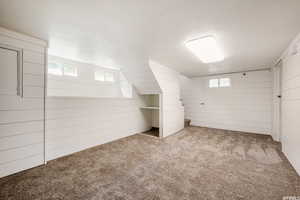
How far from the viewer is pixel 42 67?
225 centimetres

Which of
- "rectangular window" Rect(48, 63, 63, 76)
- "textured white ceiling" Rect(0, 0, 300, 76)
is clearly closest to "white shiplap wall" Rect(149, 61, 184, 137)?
"textured white ceiling" Rect(0, 0, 300, 76)

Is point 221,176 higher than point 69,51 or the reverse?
the reverse

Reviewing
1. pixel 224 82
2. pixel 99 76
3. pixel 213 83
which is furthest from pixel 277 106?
pixel 99 76

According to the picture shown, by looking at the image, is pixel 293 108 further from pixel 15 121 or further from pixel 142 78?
pixel 15 121

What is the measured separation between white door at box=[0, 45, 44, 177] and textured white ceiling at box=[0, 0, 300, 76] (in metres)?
0.58

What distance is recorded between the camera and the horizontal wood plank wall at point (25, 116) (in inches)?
74.4

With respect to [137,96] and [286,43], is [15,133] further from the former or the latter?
[286,43]

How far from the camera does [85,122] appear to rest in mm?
2996

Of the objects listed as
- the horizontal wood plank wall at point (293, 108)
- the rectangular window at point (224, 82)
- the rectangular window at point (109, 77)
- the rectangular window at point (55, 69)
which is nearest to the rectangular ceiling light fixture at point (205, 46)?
the horizontal wood plank wall at point (293, 108)

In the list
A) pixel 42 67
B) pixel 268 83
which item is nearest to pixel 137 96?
pixel 42 67

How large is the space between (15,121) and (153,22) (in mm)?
2565

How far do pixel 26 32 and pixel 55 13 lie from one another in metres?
0.92

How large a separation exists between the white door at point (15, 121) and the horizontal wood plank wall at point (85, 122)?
0.85 ft

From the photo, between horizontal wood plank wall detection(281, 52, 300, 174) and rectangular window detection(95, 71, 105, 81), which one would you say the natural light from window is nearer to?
horizontal wood plank wall detection(281, 52, 300, 174)
